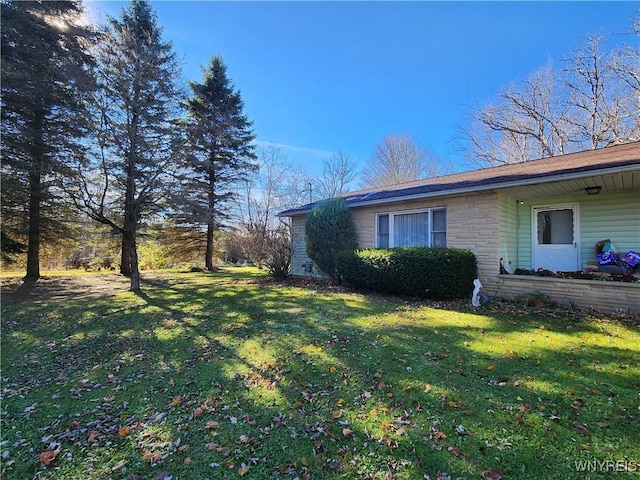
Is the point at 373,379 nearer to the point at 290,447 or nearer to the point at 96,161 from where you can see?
the point at 290,447

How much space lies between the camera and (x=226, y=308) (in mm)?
7613

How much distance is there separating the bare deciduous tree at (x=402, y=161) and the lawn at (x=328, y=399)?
21925mm

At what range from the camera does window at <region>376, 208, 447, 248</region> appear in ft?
29.9

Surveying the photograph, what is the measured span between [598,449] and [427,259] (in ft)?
18.3

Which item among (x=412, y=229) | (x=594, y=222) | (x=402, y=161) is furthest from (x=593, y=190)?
(x=402, y=161)

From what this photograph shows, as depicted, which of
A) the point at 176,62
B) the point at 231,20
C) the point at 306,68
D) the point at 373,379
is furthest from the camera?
the point at 306,68

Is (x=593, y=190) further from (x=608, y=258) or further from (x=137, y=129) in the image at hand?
(x=137, y=129)

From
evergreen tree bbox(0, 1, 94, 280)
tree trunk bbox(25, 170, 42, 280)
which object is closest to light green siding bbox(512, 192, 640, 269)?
evergreen tree bbox(0, 1, 94, 280)

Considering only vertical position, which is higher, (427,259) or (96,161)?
(96,161)

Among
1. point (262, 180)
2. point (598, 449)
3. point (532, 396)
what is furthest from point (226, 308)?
point (262, 180)

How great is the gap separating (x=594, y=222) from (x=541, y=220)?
118 centimetres

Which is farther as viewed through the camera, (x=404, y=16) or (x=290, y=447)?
(x=404, y=16)

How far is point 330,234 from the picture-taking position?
1069cm

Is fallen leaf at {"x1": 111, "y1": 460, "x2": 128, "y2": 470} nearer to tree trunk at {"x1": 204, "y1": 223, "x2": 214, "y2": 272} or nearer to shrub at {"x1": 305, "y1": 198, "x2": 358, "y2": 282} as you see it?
shrub at {"x1": 305, "y1": 198, "x2": 358, "y2": 282}
